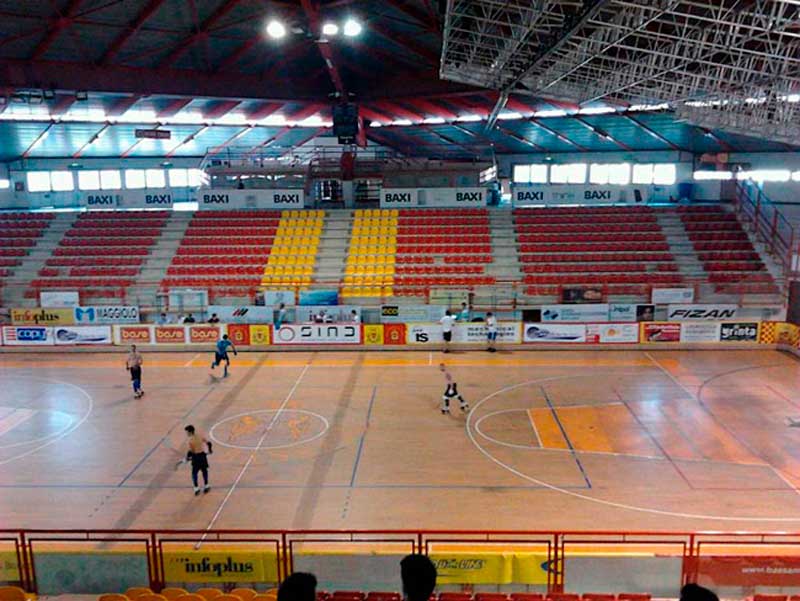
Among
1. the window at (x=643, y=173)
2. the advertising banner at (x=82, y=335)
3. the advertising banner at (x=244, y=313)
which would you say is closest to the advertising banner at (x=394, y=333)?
the advertising banner at (x=244, y=313)

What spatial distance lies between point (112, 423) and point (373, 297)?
13866mm

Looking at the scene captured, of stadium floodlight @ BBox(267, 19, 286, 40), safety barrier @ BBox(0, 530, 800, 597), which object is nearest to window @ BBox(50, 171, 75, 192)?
stadium floodlight @ BBox(267, 19, 286, 40)

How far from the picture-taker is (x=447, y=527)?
39.4ft

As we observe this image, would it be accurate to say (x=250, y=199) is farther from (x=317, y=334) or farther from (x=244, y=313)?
(x=317, y=334)

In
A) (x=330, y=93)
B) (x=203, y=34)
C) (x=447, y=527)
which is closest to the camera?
(x=447, y=527)

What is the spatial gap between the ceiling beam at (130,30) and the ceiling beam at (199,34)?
219cm

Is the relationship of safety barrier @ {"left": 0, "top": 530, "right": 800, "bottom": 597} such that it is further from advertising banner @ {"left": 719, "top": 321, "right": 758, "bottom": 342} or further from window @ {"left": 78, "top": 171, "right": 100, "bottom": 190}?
window @ {"left": 78, "top": 171, "right": 100, "bottom": 190}

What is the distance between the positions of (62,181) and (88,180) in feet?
5.87

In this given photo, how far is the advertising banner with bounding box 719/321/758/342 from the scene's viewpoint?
25.7 m

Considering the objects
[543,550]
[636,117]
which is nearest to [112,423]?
[543,550]

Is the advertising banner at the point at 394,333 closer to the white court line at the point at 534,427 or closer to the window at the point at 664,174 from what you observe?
the white court line at the point at 534,427

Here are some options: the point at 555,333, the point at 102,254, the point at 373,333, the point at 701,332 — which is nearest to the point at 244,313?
the point at 373,333

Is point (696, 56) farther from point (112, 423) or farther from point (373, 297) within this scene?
point (112, 423)

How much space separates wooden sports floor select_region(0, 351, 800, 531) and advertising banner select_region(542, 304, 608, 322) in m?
3.33
